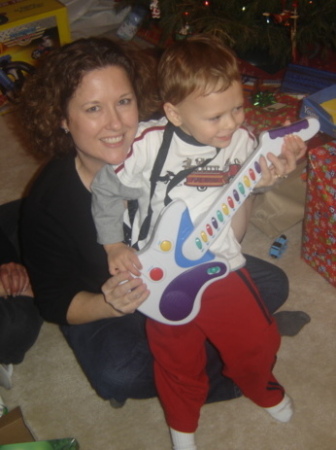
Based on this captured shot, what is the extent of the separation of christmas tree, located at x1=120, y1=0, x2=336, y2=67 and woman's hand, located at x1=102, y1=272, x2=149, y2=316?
1.11 m

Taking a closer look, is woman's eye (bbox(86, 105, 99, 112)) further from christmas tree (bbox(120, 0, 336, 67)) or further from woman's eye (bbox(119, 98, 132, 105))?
christmas tree (bbox(120, 0, 336, 67))

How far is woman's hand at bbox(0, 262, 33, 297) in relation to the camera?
4.79 feet

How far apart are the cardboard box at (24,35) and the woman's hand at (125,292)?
1.78 metres

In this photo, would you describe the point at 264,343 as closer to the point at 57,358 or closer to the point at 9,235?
the point at 57,358

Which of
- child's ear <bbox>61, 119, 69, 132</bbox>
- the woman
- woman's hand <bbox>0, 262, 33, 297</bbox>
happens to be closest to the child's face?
the woman

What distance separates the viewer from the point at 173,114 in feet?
3.33

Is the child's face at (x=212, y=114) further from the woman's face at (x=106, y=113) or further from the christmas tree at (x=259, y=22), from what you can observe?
the christmas tree at (x=259, y=22)

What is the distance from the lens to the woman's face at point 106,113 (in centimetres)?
103

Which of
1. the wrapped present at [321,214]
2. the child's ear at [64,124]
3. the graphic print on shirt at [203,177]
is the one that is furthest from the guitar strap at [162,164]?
the wrapped present at [321,214]

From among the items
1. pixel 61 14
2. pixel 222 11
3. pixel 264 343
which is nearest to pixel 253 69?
pixel 222 11

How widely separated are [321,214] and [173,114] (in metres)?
0.73

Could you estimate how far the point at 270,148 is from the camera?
0.99 m

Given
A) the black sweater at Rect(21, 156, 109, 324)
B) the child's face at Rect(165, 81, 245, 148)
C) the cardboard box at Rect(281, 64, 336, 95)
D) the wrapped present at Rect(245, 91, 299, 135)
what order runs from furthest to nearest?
the cardboard box at Rect(281, 64, 336, 95), the wrapped present at Rect(245, 91, 299, 135), the black sweater at Rect(21, 156, 109, 324), the child's face at Rect(165, 81, 245, 148)

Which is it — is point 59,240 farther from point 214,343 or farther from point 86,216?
point 214,343
